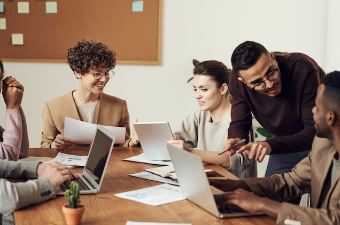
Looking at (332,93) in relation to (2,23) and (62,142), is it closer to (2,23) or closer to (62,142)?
(62,142)

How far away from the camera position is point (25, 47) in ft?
13.3

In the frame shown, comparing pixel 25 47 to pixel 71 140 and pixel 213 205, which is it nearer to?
pixel 71 140

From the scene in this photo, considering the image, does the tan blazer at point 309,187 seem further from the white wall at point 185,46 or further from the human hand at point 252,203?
the white wall at point 185,46

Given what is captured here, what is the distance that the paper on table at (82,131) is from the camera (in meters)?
2.67

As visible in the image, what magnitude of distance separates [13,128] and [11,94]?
222mm

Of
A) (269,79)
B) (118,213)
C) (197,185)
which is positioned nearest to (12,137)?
(118,213)

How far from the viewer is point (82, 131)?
106 inches

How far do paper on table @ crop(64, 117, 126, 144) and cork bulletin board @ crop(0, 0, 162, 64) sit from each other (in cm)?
150

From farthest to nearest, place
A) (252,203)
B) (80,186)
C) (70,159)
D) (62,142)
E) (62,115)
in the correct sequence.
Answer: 1. (62,115)
2. (62,142)
3. (70,159)
4. (80,186)
5. (252,203)

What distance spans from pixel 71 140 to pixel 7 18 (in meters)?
1.83

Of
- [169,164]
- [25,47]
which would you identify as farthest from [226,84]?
[25,47]

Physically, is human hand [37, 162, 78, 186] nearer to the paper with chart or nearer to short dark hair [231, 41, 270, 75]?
the paper with chart

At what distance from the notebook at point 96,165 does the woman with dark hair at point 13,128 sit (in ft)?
1.39

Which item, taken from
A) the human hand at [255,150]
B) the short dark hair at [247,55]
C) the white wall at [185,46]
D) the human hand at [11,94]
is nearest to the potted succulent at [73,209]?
the human hand at [255,150]
